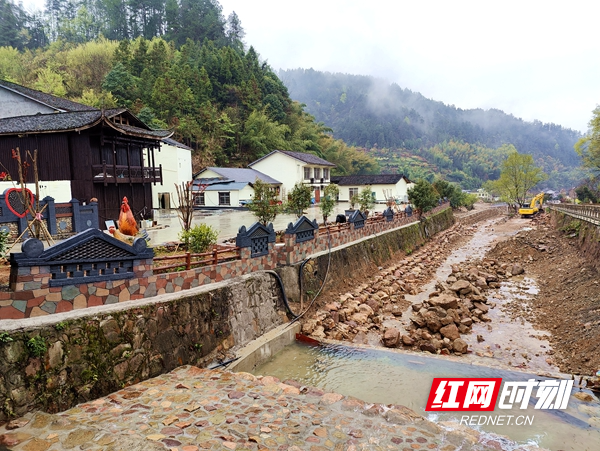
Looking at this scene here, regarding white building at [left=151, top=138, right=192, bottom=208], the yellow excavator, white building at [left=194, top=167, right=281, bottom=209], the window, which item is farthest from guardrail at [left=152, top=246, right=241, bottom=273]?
the yellow excavator

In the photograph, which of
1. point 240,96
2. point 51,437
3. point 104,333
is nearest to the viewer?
point 51,437

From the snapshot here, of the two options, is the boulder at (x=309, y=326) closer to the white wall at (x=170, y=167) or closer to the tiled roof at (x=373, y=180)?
the white wall at (x=170, y=167)

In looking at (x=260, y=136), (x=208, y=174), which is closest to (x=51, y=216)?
(x=208, y=174)

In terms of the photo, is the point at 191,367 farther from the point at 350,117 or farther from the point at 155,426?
the point at 350,117

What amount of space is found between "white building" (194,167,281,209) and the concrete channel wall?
24955 mm

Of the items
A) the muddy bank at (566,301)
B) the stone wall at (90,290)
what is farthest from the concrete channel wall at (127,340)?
the muddy bank at (566,301)

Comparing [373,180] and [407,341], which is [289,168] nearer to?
[373,180]

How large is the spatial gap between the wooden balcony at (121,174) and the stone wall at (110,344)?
13939 mm

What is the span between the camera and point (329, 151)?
70688 mm

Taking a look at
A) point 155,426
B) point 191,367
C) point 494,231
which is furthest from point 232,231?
point 494,231

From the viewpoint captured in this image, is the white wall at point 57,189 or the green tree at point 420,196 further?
the green tree at point 420,196

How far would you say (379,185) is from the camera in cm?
5028

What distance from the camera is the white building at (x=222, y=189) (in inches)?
1469

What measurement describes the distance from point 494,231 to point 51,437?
46150 mm
